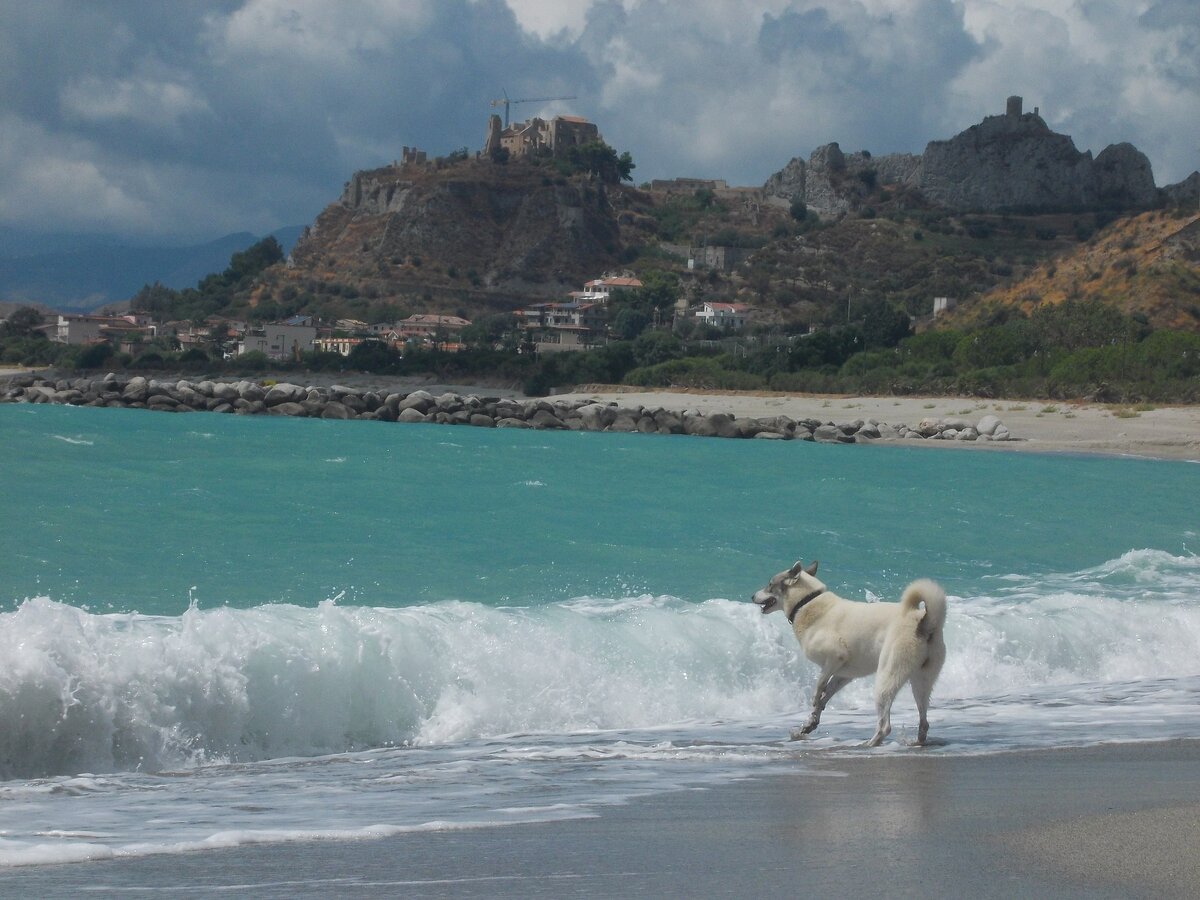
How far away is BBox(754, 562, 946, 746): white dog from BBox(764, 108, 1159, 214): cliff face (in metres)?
167

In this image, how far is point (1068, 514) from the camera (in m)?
25.4

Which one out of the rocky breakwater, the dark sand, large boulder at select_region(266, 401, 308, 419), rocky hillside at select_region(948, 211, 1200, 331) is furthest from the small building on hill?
the dark sand

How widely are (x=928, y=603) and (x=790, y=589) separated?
1.18m

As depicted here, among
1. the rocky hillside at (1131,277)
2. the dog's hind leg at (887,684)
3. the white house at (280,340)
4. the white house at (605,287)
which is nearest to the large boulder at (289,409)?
the white house at (280,340)

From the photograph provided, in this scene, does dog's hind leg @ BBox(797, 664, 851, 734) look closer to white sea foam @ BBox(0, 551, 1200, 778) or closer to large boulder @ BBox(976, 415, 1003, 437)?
white sea foam @ BBox(0, 551, 1200, 778)

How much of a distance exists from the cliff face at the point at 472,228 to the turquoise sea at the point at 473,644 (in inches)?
5042

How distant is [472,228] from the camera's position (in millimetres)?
157125

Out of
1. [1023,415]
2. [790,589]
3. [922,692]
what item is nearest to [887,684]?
[922,692]

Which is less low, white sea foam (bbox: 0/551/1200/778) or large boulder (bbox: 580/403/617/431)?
large boulder (bbox: 580/403/617/431)

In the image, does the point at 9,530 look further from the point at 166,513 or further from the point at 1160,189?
the point at 1160,189

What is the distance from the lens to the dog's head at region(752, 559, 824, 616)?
9.37 m

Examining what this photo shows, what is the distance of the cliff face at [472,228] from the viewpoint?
153m

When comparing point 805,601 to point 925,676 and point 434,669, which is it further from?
point 434,669

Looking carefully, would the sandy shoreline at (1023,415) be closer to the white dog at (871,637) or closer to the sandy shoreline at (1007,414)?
the sandy shoreline at (1007,414)
